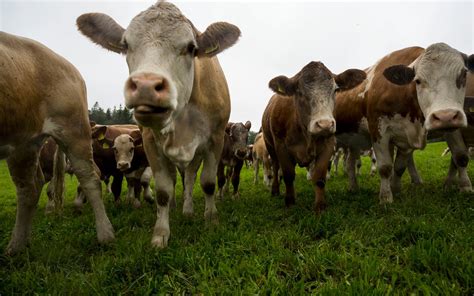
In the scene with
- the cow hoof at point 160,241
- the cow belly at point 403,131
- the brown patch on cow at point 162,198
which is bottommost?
the cow hoof at point 160,241

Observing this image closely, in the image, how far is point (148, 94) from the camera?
2488 millimetres

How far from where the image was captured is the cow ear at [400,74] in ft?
15.5

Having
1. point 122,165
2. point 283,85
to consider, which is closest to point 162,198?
point 283,85

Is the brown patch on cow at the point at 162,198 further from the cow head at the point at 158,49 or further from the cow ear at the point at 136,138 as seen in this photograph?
the cow ear at the point at 136,138

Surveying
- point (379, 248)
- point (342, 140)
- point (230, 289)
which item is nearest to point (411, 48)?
point (342, 140)

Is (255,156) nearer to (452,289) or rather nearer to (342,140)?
(342,140)

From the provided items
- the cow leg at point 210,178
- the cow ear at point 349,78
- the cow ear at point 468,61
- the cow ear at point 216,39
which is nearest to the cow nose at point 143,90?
the cow ear at point 216,39

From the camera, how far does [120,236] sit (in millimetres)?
4195

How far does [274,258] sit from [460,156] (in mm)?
4276

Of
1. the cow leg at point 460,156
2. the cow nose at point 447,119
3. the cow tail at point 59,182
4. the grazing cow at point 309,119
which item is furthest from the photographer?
the cow tail at point 59,182

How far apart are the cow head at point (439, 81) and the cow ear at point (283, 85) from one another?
141 centimetres

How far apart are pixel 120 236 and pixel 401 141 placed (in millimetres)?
4456

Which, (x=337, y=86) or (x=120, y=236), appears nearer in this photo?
(x=120, y=236)

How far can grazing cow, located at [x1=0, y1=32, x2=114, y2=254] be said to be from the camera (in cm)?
325
